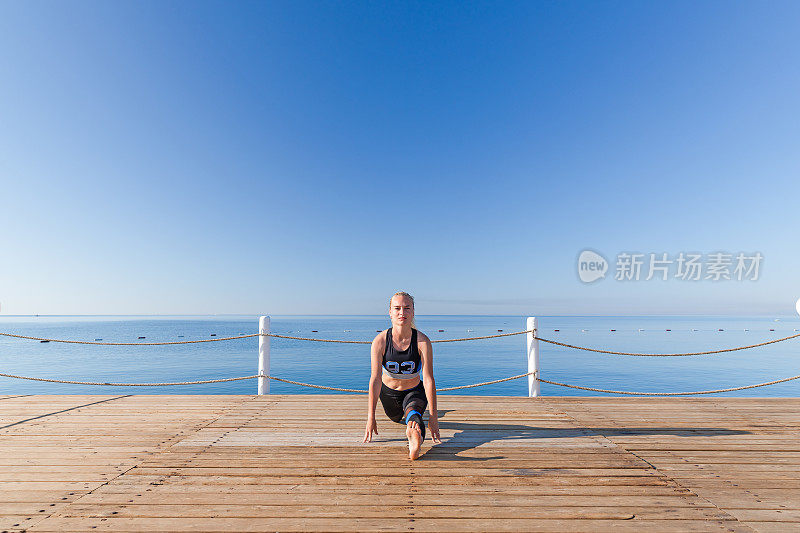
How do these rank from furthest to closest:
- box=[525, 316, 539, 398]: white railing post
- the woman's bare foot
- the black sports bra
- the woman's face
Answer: box=[525, 316, 539, 398]: white railing post < the black sports bra < the woman's face < the woman's bare foot

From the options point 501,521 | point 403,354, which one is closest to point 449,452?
point 403,354

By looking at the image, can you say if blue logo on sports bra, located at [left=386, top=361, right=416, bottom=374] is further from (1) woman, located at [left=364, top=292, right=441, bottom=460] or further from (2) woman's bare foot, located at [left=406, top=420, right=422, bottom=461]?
(2) woman's bare foot, located at [left=406, top=420, right=422, bottom=461]

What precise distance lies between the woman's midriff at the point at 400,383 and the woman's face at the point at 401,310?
0.57m

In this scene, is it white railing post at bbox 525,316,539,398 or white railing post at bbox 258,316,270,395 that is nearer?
white railing post at bbox 525,316,539,398

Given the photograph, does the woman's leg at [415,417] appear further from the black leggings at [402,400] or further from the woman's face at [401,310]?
the woman's face at [401,310]

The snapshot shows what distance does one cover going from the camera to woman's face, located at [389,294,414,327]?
364cm

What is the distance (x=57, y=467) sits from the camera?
3.28m

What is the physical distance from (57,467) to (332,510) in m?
2.49

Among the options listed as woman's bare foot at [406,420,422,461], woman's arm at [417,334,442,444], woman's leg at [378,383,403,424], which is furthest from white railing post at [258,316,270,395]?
woman's bare foot at [406,420,422,461]

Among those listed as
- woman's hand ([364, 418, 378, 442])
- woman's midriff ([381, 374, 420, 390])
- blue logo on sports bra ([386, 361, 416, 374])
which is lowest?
woman's hand ([364, 418, 378, 442])

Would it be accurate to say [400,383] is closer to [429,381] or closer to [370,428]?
[429,381]

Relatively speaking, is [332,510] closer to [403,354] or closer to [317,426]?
[403,354]

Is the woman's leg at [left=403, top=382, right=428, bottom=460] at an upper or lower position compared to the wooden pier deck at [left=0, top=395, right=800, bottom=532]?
upper

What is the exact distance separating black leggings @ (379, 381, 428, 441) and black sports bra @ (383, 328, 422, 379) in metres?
0.17
